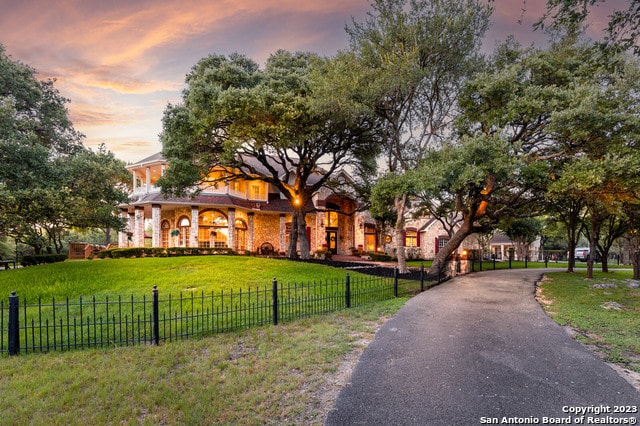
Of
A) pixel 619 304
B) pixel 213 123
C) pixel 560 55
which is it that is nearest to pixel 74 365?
pixel 213 123

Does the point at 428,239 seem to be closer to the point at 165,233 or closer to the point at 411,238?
the point at 411,238

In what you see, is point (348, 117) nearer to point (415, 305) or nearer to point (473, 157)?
point (473, 157)

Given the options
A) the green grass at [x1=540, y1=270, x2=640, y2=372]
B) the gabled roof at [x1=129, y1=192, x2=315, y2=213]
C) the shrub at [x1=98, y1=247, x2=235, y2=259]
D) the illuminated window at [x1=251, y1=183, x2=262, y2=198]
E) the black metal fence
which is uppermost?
the illuminated window at [x1=251, y1=183, x2=262, y2=198]

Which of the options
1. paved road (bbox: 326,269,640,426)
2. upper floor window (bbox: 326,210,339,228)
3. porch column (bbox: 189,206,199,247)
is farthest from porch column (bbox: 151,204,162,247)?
paved road (bbox: 326,269,640,426)

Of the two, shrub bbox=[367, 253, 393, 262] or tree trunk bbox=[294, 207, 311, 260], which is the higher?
tree trunk bbox=[294, 207, 311, 260]

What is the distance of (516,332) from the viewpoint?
8156mm

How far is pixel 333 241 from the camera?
36312 mm

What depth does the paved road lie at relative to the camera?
4.36 m

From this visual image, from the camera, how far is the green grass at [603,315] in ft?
23.1

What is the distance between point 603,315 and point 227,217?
84.9ft

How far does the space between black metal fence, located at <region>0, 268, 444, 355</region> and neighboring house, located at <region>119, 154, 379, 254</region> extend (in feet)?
50.7

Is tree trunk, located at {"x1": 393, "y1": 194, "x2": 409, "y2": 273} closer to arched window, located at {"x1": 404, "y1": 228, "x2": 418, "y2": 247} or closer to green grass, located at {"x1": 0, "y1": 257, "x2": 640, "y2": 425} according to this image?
green grass, located at {"x1": 0, "y1": 257, "x2": 640, "y2": 425}

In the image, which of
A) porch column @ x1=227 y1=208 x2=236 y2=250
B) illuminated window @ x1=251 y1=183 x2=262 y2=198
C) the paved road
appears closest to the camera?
the paved road

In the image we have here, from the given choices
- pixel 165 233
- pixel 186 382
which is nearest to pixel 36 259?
pixel 165 233
